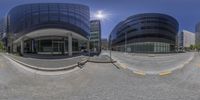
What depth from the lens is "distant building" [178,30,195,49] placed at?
368 ft

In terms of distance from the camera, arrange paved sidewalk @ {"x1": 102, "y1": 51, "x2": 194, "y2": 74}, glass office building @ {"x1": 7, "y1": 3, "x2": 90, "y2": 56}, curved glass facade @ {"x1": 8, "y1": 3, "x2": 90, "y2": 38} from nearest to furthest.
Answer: paved sidewalk @ {"x1": 102, "y1": 51, "x2": 194, "y2": 74}, curved glass facade @ {"x1": 8, "y1": 3, "x2": 90, "y2": 38}, glass office building @ {"x1": 7, "y1": 3, "x2": 90, "y2": 56}

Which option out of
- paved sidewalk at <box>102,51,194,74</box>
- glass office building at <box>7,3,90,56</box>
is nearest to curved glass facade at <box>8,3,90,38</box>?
glass office building at <box>7,3,90,56</box>

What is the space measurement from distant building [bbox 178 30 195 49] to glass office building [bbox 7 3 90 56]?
10129 centimetres

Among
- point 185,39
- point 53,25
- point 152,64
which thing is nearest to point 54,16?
point 53,25

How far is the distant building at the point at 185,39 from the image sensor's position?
11229 cm

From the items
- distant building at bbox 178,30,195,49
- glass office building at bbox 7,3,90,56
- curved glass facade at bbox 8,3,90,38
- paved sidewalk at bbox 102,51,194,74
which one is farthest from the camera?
distant building at bbox 178,30,195,49

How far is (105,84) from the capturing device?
565 cm

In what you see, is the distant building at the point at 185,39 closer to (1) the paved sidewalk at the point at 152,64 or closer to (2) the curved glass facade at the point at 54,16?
(2) the curved glass facade at the point at 54,16

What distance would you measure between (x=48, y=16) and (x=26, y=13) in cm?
393

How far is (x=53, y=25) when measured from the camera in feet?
52.6

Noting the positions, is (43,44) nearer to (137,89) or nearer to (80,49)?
(80,49)

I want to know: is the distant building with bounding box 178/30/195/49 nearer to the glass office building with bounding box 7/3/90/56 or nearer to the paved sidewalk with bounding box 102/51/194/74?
the glass office building with bounding box 7/3/90/56

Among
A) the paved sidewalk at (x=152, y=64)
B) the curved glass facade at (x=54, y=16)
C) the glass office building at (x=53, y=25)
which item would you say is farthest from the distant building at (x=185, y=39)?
the paved sidewalk at (x=152, y=64)

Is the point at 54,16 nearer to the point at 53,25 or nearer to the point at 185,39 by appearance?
the point at 53,25
